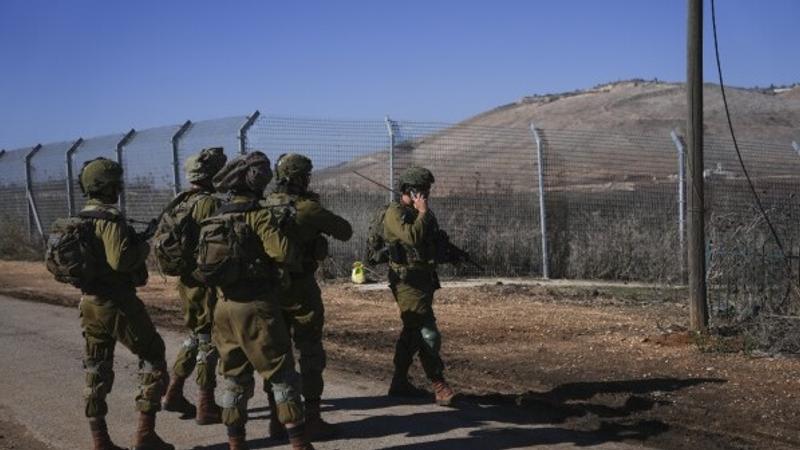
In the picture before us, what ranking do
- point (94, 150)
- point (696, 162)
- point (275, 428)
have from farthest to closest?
point (94, 150) → point (696, 162) → point (275, 428)

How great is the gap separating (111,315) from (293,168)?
1.43 m

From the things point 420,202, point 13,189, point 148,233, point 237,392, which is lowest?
point 237,392

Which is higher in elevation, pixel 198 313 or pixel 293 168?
pixel 293 168

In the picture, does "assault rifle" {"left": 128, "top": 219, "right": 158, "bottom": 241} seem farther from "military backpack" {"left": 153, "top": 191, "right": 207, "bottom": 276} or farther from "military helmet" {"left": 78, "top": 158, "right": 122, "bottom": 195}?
"military helmet" {"left": 78, "top": 158, "right": 122, "bottom": 195}

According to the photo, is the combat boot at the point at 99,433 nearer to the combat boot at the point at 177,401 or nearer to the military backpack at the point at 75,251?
the military backpack at the point at 75,251

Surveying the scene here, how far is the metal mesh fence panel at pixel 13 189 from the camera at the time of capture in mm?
22922

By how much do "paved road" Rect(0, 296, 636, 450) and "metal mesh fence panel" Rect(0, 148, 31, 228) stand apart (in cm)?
1490

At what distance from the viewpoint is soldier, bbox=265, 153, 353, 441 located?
6.25 m

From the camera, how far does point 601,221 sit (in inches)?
619

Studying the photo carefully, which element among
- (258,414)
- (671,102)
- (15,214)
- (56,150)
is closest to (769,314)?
(258,414)

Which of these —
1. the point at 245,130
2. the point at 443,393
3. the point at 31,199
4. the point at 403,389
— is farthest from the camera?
the point at 31,199

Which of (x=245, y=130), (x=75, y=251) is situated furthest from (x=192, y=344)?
(x=245, y=130)

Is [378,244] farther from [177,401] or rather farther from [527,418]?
[177,401]

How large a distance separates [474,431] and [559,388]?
133cm
